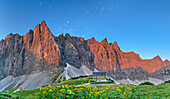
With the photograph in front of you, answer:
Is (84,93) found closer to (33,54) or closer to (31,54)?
(33,54)

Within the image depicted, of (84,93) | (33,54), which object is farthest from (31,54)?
(84,93)

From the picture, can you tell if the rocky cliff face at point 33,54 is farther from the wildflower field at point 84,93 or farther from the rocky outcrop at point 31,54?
the wildflower field at point 84,93

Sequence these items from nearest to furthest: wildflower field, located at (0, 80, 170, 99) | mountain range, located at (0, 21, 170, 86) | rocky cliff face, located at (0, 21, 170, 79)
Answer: wildflower field, located at (0, 80, 170, 99) → mountain range, located at (0, 21, 170, 86) → rocky cliff face, located at (0, 21, 170, 79)

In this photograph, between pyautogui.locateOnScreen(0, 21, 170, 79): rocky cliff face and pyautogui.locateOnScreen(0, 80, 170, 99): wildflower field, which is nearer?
pyautogui.locateOnScreen(0, 80, 170, 99): wildflower field

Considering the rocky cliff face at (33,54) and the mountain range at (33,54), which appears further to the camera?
the rocky cliff face at (33,54)

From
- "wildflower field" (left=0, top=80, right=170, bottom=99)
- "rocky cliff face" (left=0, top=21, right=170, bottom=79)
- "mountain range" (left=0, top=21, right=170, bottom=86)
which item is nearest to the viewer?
"wildflower field" (left=0, top=80, right=170, bottom=99)

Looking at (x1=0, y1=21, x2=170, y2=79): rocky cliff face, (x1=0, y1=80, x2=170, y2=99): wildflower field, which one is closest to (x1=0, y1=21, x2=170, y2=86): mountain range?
(x1=0, y1=21, x2=170, y2=79): rocky cliff face

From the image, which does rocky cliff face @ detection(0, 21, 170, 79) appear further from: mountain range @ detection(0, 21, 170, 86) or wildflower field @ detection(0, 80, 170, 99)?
wildflower field @ detection(0, 80, 170, 99)

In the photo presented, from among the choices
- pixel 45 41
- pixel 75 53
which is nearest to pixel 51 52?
pixel 45 41

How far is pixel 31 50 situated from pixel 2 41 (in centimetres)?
5250

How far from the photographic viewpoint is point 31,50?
525 ft

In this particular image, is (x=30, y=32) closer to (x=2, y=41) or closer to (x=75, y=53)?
(x=2, y=41)

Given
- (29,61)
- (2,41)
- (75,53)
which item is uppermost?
(2,41)

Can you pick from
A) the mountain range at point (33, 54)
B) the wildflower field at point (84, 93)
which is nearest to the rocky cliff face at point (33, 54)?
the mountain range at point (33, 54)
